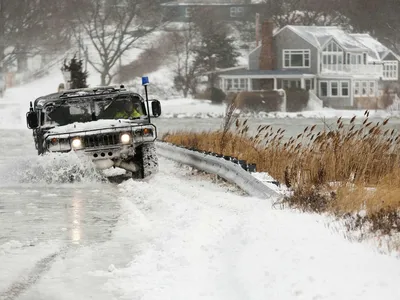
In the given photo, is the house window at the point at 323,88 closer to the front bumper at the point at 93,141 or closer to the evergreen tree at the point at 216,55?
the evergreen tree at the point at 216,55

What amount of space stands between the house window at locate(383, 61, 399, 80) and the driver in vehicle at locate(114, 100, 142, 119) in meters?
81.4

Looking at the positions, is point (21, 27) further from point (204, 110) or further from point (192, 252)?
point (192, 252)

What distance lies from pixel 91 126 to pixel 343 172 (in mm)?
5322

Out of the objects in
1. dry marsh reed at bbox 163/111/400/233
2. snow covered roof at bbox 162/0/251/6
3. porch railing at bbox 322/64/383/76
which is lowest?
porch railing at bbox 322/64/383/76

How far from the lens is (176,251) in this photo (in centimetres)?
1102

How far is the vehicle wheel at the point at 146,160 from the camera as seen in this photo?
67.0 ft

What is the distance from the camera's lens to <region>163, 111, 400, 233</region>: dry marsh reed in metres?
13.2

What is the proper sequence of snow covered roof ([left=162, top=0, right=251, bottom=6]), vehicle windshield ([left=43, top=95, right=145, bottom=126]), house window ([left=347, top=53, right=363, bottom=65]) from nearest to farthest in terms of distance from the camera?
vehicle windshield ([left=43, top=95, right=145, bottom=126]), house window ([left=347, top=53, right=363, bottom=65]), snow covered roof ([left=162, top=0, right=251, bottom=6])

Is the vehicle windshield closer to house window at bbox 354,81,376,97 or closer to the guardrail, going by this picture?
the guardrail

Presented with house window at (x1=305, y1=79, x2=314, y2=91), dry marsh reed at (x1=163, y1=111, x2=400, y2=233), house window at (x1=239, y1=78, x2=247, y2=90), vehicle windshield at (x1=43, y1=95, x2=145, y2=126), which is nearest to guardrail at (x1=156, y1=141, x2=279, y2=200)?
dry marsh reed at (x1=163, y1=111, x2=400, y2=233)

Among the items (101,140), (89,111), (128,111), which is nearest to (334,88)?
(128,111)

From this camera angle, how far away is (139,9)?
117312mm

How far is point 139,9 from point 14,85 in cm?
1725

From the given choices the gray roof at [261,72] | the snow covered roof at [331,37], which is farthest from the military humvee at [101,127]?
the snow covered roof at [331,37]
